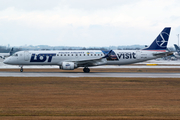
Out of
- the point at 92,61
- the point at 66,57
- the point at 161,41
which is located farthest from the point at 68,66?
the point at 161,41

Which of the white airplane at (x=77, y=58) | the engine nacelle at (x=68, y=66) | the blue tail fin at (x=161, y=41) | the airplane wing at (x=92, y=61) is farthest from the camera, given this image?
the blue tail fin at (x=161, y=41)

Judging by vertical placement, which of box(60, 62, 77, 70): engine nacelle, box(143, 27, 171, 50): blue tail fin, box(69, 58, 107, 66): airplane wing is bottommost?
box(60, 62, 77, 70): engine nacelle

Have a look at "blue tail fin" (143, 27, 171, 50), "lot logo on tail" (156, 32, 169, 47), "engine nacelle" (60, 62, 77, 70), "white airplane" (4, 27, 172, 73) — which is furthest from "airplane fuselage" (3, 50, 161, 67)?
"lot logo on tail" (156, 32, 169, 47)

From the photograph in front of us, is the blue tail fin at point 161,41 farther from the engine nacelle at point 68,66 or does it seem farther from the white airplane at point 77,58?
the engine nacelle at point 68,66

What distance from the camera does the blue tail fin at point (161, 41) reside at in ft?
150

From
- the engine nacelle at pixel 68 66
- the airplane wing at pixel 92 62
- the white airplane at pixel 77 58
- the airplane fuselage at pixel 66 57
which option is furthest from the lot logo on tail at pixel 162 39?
the engine nacelle at pixel 68 66

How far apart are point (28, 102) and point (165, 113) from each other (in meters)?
8.83

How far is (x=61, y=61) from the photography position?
1681 inches

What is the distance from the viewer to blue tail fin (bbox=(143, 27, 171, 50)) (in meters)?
45.7

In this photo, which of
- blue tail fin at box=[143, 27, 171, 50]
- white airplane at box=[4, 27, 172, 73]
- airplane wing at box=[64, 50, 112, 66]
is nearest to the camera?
airplane wing at box=[64, 50, 112, 66]

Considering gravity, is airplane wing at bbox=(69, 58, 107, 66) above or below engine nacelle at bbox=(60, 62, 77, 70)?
above

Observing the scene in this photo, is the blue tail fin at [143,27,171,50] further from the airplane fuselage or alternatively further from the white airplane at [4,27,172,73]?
the airplane fuselage

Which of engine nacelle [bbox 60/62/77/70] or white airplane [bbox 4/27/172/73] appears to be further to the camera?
white airplane [bbox 4/27/172/73]

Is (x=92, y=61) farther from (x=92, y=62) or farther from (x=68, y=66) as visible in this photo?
(x=68, y=66)
